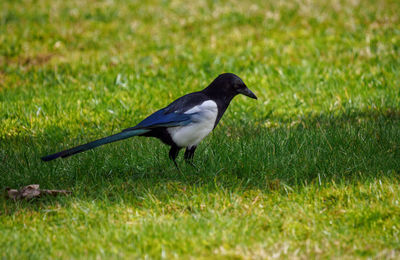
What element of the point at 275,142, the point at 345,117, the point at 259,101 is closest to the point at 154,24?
the point at 259,101

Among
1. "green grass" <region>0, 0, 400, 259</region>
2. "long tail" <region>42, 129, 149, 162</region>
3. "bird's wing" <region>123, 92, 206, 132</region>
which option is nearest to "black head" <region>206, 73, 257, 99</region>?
"bird's wing" <region>123, 92, 206, 132</region>

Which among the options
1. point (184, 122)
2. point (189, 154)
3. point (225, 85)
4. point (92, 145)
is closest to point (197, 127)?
point (184, 122)

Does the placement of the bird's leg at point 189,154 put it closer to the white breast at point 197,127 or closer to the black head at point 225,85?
the white breast at point 197,127

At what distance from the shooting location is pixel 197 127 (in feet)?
13.8

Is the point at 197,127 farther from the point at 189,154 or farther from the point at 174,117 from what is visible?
the point at 189,154

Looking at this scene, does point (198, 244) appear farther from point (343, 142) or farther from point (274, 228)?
point (343, 142)

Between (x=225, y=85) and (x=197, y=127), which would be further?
(x=225, y=85)

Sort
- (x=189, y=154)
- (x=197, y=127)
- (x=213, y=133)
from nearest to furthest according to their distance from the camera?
(x=197, y=127), (x=189, y=154), (x=213, y=133)

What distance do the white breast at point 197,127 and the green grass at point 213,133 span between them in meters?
0.25

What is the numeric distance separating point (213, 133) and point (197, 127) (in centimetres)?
111

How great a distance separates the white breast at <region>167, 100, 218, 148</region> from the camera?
4195mm

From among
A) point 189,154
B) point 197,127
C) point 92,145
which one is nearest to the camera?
point 92,145

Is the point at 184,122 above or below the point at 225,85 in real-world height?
below

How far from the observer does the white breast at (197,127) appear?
13.8 ft
